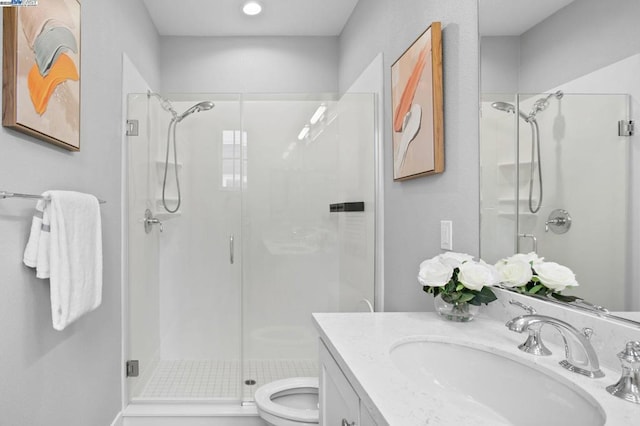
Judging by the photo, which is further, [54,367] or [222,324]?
[222,324]

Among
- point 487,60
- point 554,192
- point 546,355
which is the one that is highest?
point 487,60

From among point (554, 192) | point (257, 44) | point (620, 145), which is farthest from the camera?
point (257, 44)

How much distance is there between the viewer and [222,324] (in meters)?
2.61

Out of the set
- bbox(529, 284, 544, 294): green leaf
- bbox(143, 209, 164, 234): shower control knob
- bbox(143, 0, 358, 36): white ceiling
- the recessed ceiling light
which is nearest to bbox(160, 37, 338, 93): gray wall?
bbox(143, 0, 358, 36): white ceiling

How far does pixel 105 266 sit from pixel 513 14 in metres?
1.98

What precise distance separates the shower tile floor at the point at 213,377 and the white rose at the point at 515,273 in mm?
1637

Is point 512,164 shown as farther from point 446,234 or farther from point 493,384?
point 493,384

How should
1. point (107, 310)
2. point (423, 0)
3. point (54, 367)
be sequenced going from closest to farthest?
point (54, 367)
point (423, 0)
point (107, 310)

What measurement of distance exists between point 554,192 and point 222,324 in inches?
84.2

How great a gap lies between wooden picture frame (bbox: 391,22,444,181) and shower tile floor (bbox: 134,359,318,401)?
1.37 m

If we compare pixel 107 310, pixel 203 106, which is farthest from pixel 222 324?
pixel 203 106

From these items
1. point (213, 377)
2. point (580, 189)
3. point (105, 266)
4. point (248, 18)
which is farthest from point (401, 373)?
point (248, 18)

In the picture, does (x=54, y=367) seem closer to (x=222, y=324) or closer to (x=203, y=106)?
(x=222, y=324)

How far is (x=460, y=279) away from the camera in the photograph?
1.19m
